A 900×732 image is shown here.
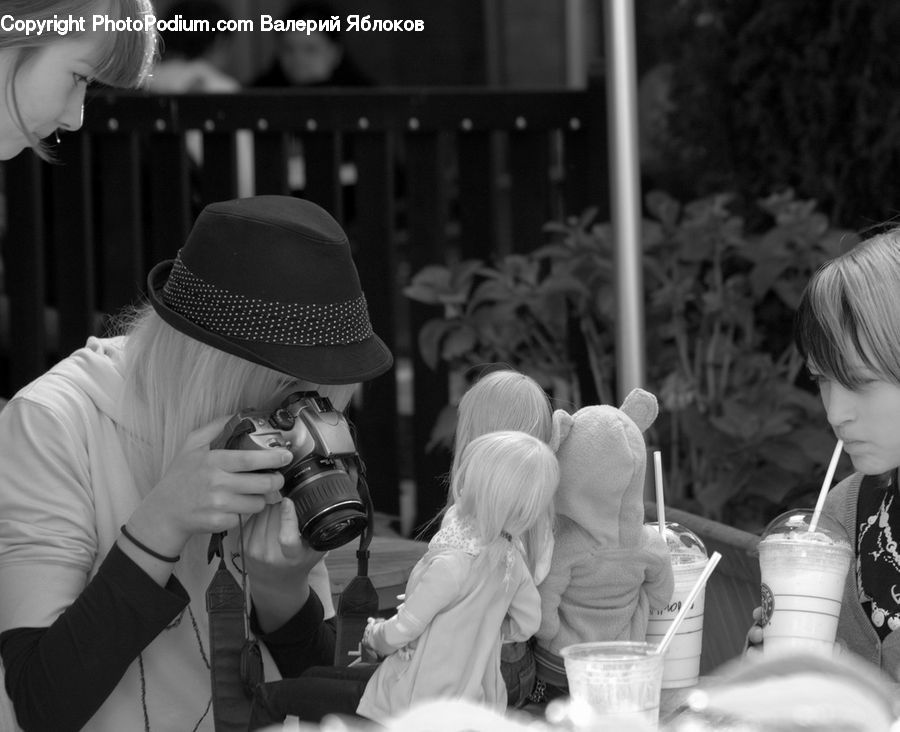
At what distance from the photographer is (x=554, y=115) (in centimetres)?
364

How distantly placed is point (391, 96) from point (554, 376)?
852 mm

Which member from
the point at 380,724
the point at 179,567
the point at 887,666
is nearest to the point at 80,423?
the point at 179,567

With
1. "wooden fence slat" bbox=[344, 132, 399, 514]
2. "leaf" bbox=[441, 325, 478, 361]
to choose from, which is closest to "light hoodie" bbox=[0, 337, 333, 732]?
"leaf" bbox=[441, 325, 478, 361]

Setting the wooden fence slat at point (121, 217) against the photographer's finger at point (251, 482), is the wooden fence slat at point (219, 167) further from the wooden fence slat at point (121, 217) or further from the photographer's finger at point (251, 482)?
the photographer's finger at point (251, 482)

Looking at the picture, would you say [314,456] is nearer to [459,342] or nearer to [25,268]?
[459,342]

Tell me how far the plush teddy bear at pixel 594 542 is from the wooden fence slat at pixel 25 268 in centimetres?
237

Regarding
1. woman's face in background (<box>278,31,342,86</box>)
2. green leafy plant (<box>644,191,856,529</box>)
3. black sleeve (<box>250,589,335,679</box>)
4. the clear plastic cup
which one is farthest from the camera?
woman's face in background (<box>278,31,342,86</box>)

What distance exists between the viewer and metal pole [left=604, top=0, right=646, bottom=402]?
2.60m

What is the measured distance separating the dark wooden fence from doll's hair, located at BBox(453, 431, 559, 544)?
214 cm

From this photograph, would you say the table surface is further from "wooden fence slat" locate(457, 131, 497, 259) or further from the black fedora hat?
"wooden fence slat" locate(457, 131, 497, 259)

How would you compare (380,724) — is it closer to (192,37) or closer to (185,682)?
(185,682)

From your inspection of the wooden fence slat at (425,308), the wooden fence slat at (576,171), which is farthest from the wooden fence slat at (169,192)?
the wooden fence slat at (576,171)

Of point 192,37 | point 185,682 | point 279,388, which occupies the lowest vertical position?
point 185,682

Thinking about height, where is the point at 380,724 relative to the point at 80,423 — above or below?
below
